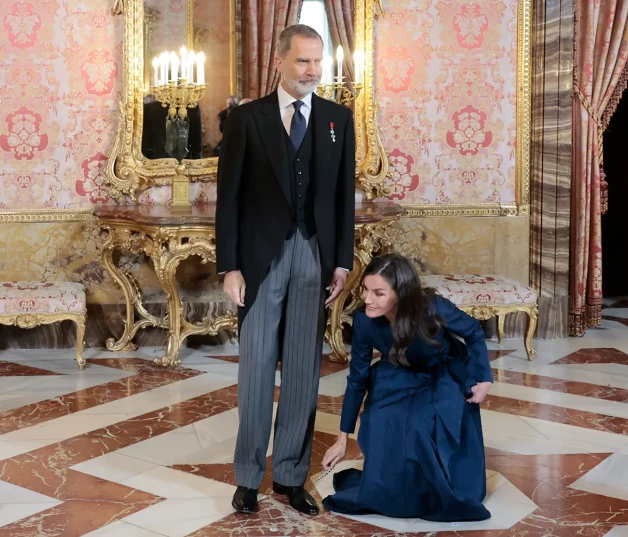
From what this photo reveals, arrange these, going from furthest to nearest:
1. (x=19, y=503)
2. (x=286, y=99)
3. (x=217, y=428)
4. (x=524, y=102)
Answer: (x=524, y=102)
(x=217, y=428)
(x=19, y=503)
(x=286, y=99)

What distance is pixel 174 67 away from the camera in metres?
5.35

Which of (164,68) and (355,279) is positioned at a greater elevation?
(164,68)

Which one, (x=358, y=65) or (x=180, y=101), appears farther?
(x=358, y=65)

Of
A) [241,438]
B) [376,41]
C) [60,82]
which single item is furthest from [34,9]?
[241,438]

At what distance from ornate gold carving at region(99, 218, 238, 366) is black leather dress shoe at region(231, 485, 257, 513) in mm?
2109

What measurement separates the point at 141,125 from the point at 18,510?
286 centimetres

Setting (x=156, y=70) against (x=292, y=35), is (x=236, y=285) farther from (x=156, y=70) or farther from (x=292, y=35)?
(x=156, y=70)

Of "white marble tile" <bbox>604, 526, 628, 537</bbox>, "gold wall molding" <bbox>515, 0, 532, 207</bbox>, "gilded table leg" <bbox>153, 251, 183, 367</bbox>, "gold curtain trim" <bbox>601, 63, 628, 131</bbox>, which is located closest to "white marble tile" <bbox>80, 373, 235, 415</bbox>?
"gilded table leg" <bbox>153, 251, 183, 367</bbox>

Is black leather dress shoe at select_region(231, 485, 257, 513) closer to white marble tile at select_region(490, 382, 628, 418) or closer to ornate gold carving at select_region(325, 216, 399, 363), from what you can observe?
white marble tile at select_region(490, 382, 628, 418)

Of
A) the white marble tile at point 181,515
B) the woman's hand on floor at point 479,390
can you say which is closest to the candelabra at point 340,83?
the woman's hand on floor at point 479,390

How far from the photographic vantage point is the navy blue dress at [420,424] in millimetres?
2932

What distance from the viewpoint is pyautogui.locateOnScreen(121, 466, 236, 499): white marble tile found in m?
3.22

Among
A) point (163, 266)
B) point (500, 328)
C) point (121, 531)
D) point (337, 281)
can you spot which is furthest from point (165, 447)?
point (500, 328)

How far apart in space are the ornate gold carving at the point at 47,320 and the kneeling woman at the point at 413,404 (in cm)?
240
